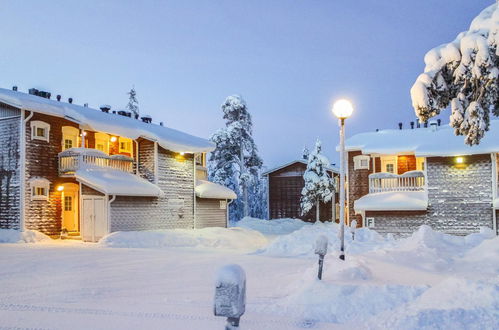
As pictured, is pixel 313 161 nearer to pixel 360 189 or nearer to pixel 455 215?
pixel 360 189

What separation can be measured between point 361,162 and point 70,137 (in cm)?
1612

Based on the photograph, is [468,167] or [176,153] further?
[176,153]

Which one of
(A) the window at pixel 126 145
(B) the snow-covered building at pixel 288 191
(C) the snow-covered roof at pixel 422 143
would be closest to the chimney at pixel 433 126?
(C) the snow-covered roof at pixel 422 143

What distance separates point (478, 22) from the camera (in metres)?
14.7

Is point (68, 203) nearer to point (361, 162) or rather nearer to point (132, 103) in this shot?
point (361, 162)

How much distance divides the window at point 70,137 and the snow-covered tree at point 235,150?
20600 mm

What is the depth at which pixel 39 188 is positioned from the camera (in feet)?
75.4

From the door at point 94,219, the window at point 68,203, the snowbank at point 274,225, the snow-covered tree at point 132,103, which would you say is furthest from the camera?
the snow-covered tree at point 132,103

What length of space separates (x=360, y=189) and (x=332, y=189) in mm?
14126

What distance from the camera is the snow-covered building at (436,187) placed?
981 inches

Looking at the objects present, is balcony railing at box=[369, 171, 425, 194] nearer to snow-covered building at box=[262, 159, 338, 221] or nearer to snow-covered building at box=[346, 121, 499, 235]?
snow-covered building at box=[346, 121, 499, 235]

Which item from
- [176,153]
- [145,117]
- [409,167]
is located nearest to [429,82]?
[409,167]

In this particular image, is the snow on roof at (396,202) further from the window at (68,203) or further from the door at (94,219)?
the window at (68,203)

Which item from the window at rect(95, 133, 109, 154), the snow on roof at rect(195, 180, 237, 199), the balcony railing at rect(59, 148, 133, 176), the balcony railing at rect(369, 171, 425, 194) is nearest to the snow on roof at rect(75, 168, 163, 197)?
the balcony railing at rect(59, 148, 133, 176)
